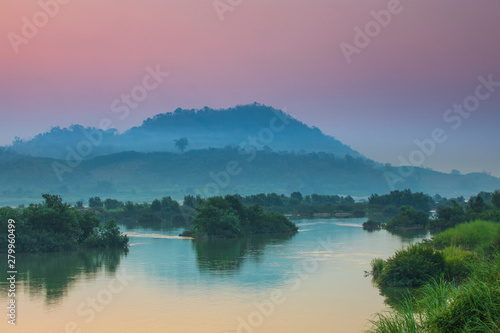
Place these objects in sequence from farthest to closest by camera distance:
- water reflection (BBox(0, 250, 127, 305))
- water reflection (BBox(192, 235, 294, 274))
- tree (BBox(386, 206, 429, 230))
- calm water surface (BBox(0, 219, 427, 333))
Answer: tree (BBox(386, 206, 429, 230)) < water reflection (BBox(192, 235, 294, 274)) < water reflection (BBox(0, 250, 127, 305)) < calm water surface (BBox(0, 219, 427, 333))

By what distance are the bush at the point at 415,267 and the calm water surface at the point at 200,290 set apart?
1377 mm

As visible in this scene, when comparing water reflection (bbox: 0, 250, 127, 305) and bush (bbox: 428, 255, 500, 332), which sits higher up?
bush (bbox: 428, 255, 500, 332)

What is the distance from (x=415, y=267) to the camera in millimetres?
25875

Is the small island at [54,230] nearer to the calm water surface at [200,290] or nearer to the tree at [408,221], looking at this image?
the calm water surface at [200,290]

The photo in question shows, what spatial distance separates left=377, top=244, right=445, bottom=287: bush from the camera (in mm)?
25625

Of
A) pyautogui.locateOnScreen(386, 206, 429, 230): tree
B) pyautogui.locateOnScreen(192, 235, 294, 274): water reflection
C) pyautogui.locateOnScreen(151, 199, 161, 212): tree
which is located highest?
pyautogui.locateOnScreen(151, 199, 161, 212): tree

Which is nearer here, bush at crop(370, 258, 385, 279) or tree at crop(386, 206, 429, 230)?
bush at crop(370, 258, 385, 279)

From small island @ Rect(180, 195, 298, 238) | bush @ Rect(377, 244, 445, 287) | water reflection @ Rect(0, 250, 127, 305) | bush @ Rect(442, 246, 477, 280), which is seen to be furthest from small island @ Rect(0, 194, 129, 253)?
bush @ Rect(442, 246, 477, 280)

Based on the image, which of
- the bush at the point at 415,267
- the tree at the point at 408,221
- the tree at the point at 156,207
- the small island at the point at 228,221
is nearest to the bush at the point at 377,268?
the bush at the point at 415,267

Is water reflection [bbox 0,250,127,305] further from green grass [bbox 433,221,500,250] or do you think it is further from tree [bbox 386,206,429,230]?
tree [bbox 386,206,429,230]

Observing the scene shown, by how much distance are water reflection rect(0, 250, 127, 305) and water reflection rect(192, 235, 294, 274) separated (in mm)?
5516

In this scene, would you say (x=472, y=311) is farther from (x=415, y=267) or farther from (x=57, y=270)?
(x=57, y=270)

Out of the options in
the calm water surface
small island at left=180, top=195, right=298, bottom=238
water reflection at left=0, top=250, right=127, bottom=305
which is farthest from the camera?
small island at left=180, top=195, right=298, bottom=238

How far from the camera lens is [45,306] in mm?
23797
